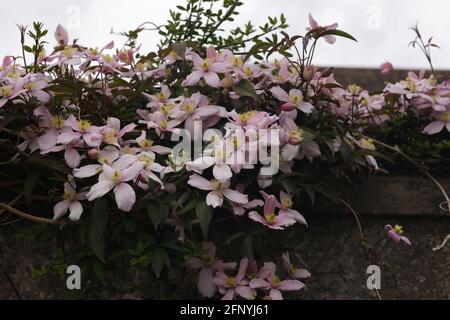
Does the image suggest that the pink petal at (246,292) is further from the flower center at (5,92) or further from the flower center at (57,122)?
the flower center at (5,92)

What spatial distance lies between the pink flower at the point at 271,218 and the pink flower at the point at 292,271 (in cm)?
14

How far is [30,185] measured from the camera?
140 cm

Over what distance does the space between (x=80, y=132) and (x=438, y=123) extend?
0.92m

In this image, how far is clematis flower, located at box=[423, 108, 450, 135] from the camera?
173cm

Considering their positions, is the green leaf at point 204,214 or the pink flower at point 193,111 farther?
the pink flower at point 193,111

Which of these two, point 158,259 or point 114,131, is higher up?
point 114,131

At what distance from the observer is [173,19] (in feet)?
6.15

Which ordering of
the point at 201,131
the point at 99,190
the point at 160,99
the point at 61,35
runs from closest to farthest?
1. the point at 99,190
2. the point at 201,131
3. the point at 160,99
4. the point at 61,35

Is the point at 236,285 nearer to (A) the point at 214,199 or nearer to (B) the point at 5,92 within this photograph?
(A) the point at 214,199

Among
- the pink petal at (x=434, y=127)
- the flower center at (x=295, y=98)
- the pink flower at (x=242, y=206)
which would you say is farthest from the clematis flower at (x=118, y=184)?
the pink petal at (x=434, y=127)

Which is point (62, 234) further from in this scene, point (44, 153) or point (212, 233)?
point (212, 233)

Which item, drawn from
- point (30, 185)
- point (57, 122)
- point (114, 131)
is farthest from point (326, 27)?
point (30, 185)

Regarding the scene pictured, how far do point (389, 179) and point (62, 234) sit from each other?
809 mm

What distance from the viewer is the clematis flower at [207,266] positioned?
4.71 ft
